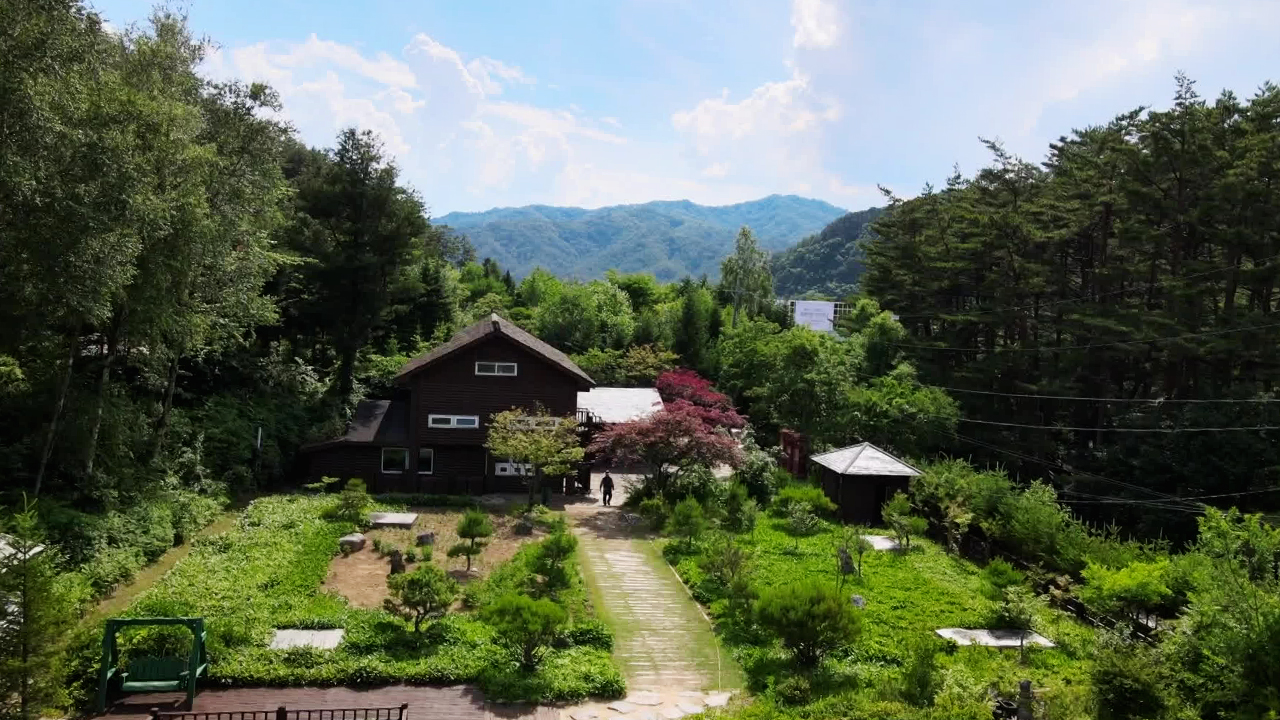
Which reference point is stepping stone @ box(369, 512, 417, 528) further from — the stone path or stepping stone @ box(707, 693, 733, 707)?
stepping stone @ box(707, 693, 733, 707)

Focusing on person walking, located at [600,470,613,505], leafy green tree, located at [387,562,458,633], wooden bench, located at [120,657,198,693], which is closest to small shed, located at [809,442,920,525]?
person walking, located at [600,470,613,505]

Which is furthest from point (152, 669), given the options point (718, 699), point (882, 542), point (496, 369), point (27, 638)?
point (882, 542)

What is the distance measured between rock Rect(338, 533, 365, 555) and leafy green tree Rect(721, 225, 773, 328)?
42767mm

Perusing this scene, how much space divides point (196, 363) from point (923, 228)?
3772cm

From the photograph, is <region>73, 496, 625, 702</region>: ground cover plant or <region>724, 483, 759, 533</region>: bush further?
<region>724, 483, 759, 533</region>: bush

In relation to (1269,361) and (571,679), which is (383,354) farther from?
(1269,361)

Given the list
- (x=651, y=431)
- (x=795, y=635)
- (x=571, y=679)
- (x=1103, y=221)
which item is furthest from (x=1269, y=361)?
(x=571, y=679)

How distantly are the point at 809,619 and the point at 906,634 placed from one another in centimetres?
336

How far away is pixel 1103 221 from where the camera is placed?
3609cm

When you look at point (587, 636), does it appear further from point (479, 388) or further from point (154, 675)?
point (479, 388)

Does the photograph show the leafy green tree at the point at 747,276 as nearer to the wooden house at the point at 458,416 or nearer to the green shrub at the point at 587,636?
the wooden house at the point at 458,416

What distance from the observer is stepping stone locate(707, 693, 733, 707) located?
44.8 ft

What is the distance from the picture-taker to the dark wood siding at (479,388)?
30562mm

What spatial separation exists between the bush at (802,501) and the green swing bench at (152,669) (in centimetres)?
1781
